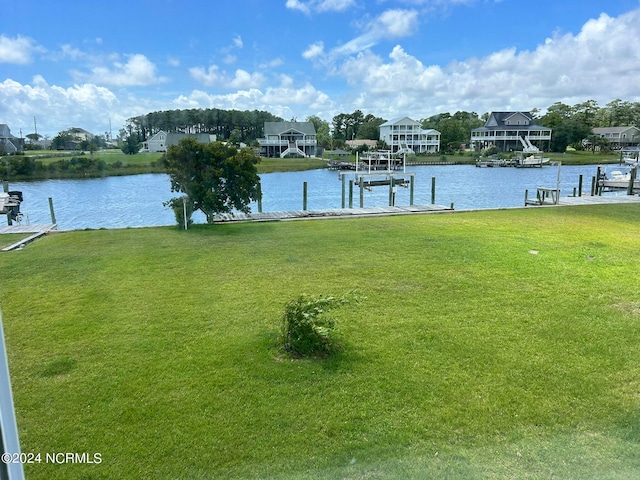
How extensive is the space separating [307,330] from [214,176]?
536cm

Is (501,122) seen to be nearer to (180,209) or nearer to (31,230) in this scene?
(180,209)

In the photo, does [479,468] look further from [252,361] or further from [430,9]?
[430,9]

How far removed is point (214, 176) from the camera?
7.07 metres

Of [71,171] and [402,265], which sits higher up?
[71,171]

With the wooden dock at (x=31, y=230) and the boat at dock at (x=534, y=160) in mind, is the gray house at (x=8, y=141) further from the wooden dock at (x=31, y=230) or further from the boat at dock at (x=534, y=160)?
the boat at dock at (x=534, y=160)

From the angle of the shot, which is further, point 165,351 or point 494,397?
point 165,351

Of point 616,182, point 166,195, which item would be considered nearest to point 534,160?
point 616,182

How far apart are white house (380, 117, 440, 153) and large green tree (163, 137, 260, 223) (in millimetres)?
22863

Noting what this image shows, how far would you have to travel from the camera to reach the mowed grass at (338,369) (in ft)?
4.52

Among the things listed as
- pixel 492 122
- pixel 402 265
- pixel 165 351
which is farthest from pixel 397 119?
pixel 165 351

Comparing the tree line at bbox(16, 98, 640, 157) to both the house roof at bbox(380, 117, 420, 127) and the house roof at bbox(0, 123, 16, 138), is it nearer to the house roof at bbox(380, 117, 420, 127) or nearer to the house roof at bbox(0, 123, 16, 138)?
the house roof at bbox(0, 123, 16, 138)

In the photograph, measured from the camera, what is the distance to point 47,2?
1.14 meters

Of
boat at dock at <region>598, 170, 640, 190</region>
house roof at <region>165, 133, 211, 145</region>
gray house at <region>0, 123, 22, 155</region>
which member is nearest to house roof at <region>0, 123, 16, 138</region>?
gray house at <region>0, 123, 22, 155</region>

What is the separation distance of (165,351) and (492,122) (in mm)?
31591
